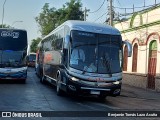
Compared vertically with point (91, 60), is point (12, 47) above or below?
above

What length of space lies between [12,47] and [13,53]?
15.1 inches

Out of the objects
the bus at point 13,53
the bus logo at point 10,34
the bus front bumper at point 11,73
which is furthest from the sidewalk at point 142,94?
the bus logo at point 10,34

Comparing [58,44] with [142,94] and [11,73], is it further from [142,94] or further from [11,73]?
[142,94]

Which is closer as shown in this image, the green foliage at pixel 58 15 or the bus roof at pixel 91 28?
the bus roof at pixel 91 28

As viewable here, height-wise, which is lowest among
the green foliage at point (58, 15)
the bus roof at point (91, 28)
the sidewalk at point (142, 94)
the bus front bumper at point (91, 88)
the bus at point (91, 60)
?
the sidewalk at point (142, 94)

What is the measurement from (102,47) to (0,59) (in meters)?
9.95

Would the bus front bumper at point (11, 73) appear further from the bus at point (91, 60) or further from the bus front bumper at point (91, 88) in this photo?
the bus front bumper at point (91, 88)

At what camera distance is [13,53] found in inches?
974

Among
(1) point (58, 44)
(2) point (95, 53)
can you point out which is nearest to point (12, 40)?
(1) point (58, 44)

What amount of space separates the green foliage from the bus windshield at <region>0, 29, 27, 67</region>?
37.4m

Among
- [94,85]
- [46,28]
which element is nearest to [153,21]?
[94,85]

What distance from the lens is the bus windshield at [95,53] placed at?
16.2 m

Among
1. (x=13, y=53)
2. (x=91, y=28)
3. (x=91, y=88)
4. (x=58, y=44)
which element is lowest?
(x=91, y=88)

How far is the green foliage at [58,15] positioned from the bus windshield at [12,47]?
37399 millimetres
